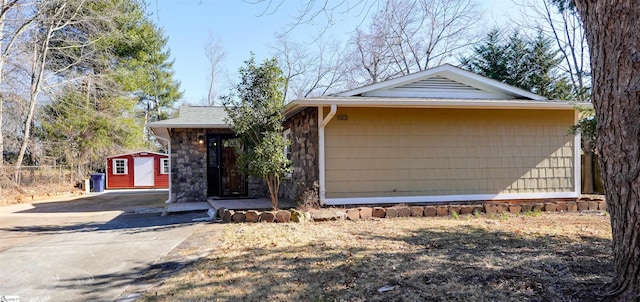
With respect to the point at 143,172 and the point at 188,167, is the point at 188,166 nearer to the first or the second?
the point at 188,167

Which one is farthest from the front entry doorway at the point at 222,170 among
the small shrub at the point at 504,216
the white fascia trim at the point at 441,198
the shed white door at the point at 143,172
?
the shed white door at the point at 143,172

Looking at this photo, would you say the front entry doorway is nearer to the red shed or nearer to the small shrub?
the small shrub

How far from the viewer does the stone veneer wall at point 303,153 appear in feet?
23.3

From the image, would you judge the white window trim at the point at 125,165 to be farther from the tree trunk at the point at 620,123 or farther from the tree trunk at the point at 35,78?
the tree trunk at the point at 620,123

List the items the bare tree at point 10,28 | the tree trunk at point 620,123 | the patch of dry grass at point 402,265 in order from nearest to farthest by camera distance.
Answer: the tree trunk at point 620,123, the patch of dry grass at point 402,265, the bare tree at point 10,28

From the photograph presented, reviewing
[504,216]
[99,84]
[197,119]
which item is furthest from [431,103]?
[99,84]

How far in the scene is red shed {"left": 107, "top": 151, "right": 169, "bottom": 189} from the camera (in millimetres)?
17703

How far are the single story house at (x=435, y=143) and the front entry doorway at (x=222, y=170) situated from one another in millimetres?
2410

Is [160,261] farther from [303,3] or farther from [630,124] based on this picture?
[630,124]

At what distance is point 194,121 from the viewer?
969 cm

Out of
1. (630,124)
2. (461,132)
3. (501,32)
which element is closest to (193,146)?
(461,132)

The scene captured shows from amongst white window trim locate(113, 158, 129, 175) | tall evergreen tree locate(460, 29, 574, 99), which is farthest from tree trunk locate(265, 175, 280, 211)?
white window trim locate(113, 158, 129, 175)

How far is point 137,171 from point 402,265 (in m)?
17.6

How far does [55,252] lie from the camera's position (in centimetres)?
472
